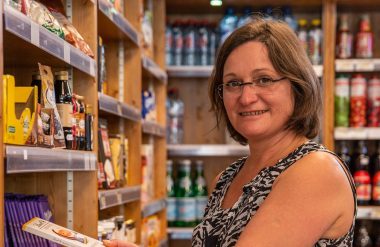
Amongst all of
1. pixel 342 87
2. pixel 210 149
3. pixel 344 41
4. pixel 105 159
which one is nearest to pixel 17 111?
pixel 105 159

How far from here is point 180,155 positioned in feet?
16.0

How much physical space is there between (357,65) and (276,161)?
2.81m

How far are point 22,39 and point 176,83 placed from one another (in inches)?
130

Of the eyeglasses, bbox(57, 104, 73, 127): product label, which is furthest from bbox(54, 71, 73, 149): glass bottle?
the eyeglasses

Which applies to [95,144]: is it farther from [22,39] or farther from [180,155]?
[180,155]

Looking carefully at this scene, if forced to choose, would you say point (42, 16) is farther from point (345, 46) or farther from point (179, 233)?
point (345, 46)

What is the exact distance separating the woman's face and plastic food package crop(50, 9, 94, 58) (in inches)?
26.2

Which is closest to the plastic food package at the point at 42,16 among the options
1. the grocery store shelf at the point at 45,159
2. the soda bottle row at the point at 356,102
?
the grocery store shelf at the point at 45,159

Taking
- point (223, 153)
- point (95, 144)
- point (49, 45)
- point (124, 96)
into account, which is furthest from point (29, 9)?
point (223, 153)

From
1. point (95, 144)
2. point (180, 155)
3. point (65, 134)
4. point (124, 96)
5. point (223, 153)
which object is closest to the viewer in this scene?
point (65, 134)

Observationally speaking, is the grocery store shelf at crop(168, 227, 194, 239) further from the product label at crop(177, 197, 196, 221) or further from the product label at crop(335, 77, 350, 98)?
the product label at crop(335, 77, 350, 98)

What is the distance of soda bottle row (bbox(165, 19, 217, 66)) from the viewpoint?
467 cm

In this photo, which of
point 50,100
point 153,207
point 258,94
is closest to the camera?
point 258,94

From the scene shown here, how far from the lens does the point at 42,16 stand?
6.56 ft
